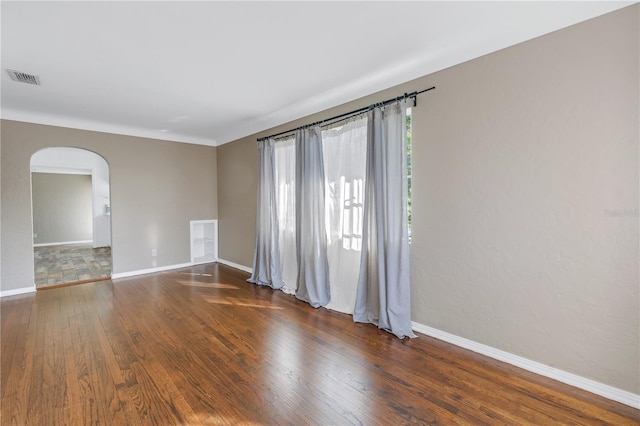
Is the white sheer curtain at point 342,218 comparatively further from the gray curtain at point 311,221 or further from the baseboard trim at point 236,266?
the baseboard trim at point 236,266

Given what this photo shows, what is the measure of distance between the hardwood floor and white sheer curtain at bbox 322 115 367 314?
1.23 feet

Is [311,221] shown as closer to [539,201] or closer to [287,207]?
[287,207]

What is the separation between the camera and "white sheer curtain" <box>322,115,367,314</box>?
128 inches

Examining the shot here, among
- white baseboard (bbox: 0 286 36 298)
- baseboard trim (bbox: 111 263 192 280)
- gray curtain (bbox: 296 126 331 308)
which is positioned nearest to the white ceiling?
gray curtain (bbox: 296 126 331 308)

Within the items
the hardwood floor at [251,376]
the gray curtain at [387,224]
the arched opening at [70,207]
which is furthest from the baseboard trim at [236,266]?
the gray curtain at [387,224]

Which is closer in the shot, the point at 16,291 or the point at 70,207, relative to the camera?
the point at 16,291

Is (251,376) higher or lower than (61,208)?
lower

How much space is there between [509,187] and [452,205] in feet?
1.51

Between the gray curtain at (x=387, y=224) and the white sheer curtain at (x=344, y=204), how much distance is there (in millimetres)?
185

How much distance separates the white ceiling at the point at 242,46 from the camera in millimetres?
1968

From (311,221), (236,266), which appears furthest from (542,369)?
(236,266)

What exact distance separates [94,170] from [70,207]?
192 cm

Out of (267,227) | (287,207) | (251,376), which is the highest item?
(287,207)

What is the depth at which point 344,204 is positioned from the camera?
11.1 feet
